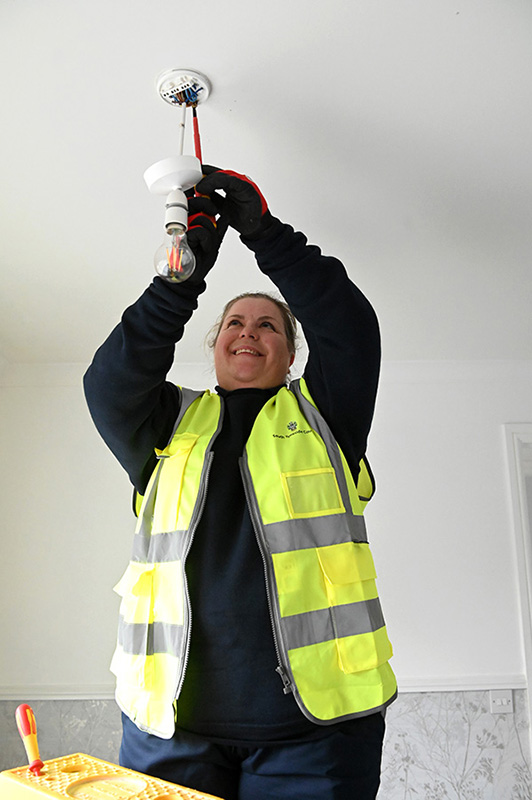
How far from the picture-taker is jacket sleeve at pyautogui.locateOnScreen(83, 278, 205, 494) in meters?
1.15

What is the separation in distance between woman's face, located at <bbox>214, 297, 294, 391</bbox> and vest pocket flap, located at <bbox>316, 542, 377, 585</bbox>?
1.35 feet

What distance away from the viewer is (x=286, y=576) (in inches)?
43.3

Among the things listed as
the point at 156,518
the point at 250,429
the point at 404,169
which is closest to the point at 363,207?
the point at 404,169

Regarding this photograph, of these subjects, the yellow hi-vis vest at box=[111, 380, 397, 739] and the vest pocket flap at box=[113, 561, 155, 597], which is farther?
the vest pocket flap at box=[113, 561, 155, 597]

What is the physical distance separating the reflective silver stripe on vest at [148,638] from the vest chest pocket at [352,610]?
0.27 meters

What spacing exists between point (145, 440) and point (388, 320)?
168cm

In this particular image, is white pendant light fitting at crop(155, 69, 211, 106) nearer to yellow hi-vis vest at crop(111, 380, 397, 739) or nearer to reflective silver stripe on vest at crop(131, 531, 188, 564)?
yellow hi-vis vest at crop(111, 380, 397, 739)

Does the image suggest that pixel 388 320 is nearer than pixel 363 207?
No

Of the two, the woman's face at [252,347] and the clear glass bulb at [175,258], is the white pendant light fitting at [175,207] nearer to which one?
the clear glass bulb at [175,258]

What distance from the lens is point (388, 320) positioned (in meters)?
2.76

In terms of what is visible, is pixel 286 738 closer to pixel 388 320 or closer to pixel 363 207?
pixel 363 207

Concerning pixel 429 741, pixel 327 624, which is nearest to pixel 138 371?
pixel 327 624

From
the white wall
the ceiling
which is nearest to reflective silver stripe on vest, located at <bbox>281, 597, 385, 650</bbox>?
the ceiling

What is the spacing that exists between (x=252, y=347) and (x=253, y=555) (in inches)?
18.7
